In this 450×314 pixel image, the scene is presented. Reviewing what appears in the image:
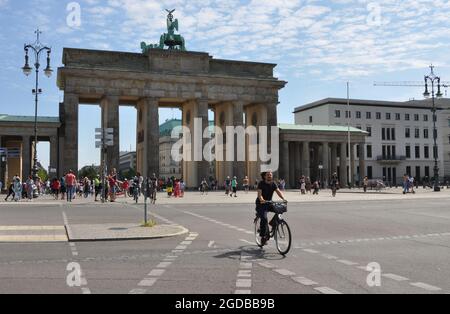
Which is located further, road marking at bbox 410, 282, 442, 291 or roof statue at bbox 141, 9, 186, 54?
roof statue at bbox 141, 9, 186, 54

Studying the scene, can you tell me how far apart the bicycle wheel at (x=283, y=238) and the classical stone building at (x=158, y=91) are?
174ft

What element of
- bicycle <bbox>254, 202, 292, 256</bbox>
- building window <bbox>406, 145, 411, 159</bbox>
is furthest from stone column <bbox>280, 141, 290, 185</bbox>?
bicycle <bbox>254, 202, 292, 256</bbox>

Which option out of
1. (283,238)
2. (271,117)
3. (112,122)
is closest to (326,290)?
(283,238)

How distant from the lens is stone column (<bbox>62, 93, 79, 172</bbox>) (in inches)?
2482

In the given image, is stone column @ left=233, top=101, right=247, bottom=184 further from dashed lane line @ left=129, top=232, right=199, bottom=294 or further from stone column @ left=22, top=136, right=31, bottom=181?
dashed lane line @ left=129, top=232, right=199, bottom=294

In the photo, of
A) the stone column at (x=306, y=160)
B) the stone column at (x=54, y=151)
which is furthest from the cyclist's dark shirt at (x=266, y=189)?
the stone column at (x=306, y=160)

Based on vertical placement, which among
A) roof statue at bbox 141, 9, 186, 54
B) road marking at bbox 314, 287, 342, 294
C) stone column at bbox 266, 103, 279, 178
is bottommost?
road marking at bbox 314, 287, 342, 294

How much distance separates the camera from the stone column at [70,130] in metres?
63.0

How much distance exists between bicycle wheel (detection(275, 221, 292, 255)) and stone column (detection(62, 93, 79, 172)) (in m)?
54.3

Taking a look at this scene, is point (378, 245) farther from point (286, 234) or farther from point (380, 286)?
point (380, 286)

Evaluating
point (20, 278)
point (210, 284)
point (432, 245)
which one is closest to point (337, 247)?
point (432, 245)

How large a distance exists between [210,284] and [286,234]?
373cm

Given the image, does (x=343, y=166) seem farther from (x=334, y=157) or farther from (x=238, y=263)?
(x=238, y=263)
